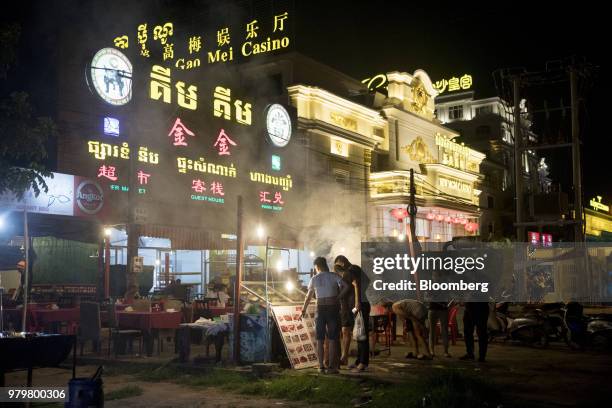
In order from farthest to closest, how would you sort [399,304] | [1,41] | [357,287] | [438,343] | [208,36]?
[208,36] → [438,343] → [399,304] → [357,287] → [1,41]

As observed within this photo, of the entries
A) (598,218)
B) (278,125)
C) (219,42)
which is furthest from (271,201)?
(598,218)

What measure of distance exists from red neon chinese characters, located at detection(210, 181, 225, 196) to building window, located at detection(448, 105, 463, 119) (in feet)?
143

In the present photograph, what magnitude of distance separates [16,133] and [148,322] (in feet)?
16.0

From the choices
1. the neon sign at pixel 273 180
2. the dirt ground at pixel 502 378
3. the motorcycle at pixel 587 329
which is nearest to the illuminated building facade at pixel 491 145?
the neon sign at pixel 273 180

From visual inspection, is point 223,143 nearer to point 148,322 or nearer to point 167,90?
point 167,90

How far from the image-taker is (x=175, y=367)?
9.41 meters

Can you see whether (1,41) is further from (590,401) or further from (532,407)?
(590,401)

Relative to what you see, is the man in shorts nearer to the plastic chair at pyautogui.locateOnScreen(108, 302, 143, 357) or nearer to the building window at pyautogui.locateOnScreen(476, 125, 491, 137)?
the plastic chair at pyautogui.locateOnScreen(108, 302, 143, 357)

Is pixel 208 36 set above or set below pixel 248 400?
above

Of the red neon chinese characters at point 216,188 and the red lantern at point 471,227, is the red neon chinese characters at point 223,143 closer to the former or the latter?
the red neon chinese characters at point 216,188

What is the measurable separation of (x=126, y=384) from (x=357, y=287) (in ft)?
11.9

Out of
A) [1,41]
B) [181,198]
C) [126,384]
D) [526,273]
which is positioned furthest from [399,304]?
[526,273]

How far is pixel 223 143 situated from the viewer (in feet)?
68.5

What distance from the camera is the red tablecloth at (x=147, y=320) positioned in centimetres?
1111
